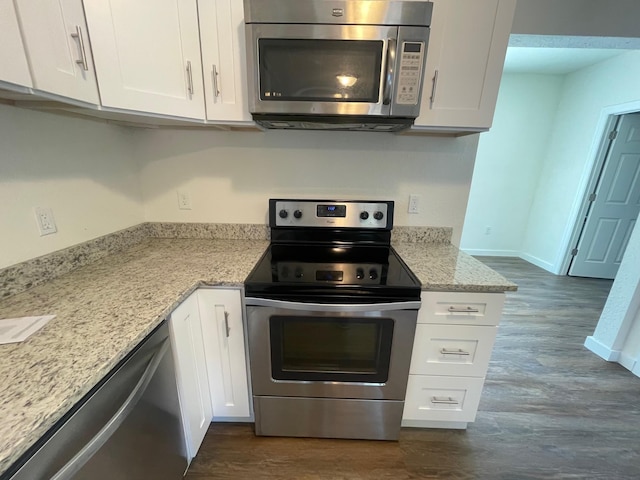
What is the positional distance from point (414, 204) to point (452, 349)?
0.88 m

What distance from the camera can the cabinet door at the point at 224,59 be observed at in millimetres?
1203

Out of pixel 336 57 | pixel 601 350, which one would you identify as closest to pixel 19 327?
pixel 336 57

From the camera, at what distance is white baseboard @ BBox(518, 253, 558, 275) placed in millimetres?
3848

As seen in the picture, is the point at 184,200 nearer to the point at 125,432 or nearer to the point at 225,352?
the point at 225,352

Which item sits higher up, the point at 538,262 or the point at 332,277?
the point at 332,277

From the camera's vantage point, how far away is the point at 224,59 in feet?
4.13

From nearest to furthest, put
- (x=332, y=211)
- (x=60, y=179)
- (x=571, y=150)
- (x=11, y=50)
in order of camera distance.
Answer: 1. (x=11, y=50)
2. (x=60, y=179)
3. (x=332, y=211)
4. (x=571, y=150)

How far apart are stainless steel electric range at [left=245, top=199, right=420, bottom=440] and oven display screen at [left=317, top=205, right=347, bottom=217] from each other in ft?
0.89

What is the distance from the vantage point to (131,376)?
2.71 ft

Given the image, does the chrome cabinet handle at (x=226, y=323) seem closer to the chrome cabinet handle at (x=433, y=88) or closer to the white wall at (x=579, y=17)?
the chrome cabinet handle at (x=433, y=88)

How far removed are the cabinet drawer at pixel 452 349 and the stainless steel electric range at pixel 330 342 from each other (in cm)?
10

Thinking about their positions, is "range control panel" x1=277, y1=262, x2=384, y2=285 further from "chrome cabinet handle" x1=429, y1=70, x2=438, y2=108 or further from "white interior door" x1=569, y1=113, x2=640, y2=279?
"white interior door" x1=569, y1=113, x2=640, y2=279

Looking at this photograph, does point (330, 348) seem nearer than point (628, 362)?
Yes

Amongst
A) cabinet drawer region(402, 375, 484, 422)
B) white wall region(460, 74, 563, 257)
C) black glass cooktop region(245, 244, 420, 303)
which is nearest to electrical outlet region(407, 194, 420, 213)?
black glass cooktop region(245, 244, 420, 303)
